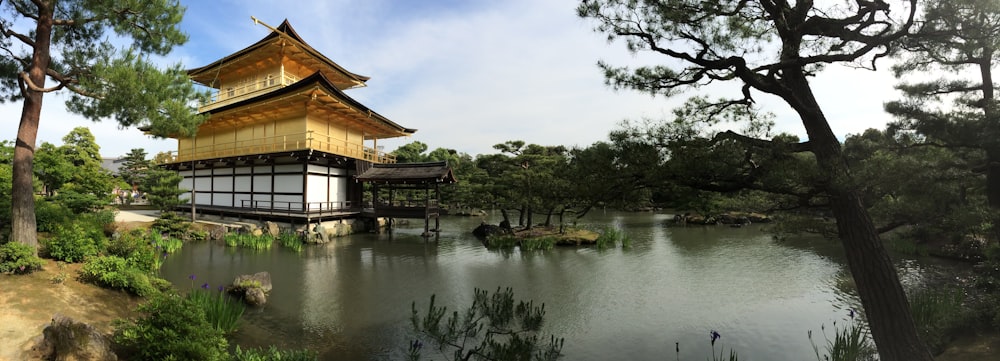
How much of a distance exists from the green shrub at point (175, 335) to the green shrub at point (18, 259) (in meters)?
3.28

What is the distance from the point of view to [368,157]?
2020cm

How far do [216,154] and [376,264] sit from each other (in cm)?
1404

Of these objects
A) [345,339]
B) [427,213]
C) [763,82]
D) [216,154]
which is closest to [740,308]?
[763,82]

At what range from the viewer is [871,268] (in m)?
3.99

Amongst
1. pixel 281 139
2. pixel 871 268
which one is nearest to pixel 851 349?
pixel 871 268

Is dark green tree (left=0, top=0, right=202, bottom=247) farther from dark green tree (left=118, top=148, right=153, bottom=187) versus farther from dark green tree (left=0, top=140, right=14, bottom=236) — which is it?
dark green tree (left=118, top=148, right=153, bottom=187)

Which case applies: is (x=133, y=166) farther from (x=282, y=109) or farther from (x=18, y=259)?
(x=18, y=259)

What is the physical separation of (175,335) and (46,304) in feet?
10.2

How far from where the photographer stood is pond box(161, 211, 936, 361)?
6133 millimetres

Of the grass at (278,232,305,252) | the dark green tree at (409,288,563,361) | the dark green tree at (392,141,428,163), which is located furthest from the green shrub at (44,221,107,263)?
the dark green tree at (392,141,428,163)

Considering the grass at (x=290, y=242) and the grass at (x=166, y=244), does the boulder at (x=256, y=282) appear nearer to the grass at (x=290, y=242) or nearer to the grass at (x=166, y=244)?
the grass at (x=290, y=242)

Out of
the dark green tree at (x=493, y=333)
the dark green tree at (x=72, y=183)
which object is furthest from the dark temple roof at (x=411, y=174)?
the dark green tree at (x=493, y=333)

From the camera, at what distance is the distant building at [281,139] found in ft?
55.8

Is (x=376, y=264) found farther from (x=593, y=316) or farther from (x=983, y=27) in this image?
(x=983, y=27)
